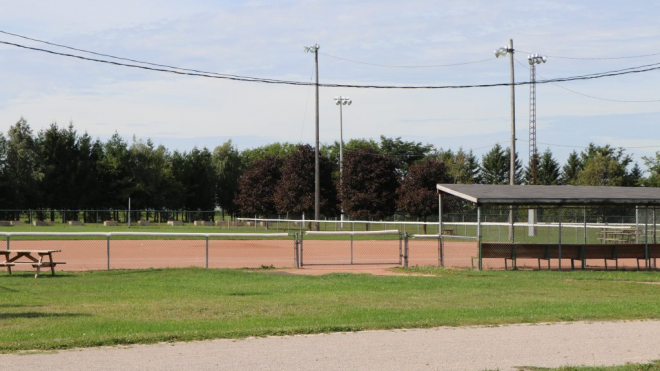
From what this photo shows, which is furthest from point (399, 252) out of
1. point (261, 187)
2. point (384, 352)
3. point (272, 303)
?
point (261, 187)

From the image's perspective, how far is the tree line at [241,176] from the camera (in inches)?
2549

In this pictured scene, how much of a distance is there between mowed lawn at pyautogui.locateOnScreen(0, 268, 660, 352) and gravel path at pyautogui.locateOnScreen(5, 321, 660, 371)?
646 millimetres

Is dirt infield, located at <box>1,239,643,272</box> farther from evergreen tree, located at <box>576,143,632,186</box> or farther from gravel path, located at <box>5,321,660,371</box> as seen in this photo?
evergreen tree, located at <box>576,143,632,186</box>

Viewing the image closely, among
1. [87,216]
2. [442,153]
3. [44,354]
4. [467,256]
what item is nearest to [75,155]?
[87,216]

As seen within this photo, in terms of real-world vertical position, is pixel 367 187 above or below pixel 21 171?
below

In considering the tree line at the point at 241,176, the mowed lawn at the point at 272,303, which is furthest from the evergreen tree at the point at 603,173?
the mowed lawn at the point at 272,303

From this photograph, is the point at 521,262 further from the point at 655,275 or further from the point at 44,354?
the point at 44,354

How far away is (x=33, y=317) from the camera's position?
13.5 meters

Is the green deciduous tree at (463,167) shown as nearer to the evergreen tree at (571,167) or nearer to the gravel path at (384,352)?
the evergreen tree at (571,167)

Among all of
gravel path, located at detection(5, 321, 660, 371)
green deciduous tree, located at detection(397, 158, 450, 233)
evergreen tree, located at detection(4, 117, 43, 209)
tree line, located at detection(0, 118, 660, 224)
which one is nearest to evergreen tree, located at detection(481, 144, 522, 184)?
tree line, located at detection(0, 118, 660, 224)

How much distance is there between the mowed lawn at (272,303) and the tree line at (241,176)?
40188mm

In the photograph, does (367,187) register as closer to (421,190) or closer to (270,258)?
(421,190)

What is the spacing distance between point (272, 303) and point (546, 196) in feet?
44.7

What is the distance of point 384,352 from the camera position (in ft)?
33.7
